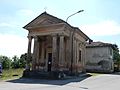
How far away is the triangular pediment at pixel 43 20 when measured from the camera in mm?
25923

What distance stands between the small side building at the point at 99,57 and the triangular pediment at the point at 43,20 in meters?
20.4

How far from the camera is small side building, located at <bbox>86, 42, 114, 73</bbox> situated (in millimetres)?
43812

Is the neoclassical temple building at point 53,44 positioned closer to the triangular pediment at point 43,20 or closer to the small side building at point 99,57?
the triangular pediment at point 43,20

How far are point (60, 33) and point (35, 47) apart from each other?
4.03 m

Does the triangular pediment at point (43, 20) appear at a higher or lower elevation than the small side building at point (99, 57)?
higher

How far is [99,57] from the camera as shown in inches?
1747

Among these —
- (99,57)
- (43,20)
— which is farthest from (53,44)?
(99,57)

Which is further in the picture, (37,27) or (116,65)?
(116,65)

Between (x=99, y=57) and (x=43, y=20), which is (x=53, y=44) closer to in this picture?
(x=43, y=20)

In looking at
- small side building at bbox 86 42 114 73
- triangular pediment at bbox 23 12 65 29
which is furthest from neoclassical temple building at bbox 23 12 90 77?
small side building at bbox 86 42 114 73

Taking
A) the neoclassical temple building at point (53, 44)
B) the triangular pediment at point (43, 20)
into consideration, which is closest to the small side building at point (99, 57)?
the neoclassical temple building at point (53, 44)

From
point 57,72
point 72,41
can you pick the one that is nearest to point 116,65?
point 72,41

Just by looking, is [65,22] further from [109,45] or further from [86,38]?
[109,45]

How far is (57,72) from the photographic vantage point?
74.9 feet
